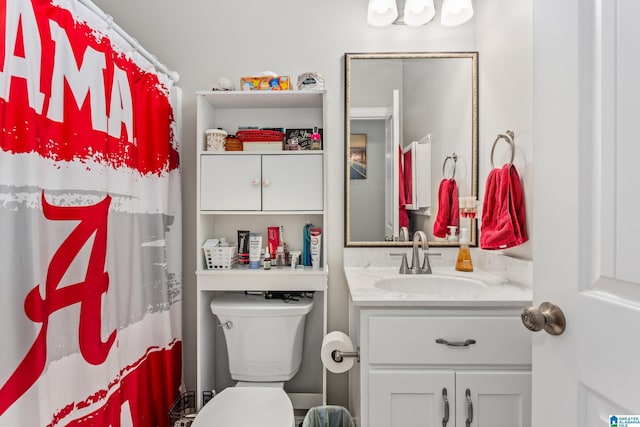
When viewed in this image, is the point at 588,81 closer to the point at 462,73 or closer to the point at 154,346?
the point at 462,73

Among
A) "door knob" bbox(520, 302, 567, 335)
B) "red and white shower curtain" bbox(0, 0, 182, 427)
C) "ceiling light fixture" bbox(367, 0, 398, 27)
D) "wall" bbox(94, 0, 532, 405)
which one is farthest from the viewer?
"wall" bbox(94, 0, 532, 405)

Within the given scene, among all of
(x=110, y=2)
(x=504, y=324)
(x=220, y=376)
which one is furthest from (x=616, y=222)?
(x=110, y=2)

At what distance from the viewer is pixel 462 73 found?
1.87 metres

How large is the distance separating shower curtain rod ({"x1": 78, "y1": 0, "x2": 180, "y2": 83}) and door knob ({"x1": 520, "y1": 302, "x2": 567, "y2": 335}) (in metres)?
1.53

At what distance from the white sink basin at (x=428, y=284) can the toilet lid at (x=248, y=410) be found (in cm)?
65

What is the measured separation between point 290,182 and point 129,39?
0.88m

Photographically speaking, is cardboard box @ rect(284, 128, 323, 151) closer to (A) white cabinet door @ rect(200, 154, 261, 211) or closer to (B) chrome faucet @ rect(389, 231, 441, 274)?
(A) white cabinet door @ rect(200, 154, 261, 211)

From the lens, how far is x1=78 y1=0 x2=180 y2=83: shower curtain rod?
1.18 meters

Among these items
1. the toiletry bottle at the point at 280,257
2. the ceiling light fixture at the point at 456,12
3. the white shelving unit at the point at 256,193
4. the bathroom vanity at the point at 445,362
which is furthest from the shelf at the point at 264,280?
the ceiling light fixture at the point at 456,12

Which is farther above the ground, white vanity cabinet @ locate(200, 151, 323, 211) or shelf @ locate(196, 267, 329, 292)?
white vanity cabinet @ locate(200, 151, 323, 211)

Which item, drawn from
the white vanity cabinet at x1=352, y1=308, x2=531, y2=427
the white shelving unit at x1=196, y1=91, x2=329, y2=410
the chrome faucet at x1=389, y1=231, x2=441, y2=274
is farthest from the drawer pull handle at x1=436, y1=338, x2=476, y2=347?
the white shelving unit at x1=196, y1=91, x2=329, y2=410

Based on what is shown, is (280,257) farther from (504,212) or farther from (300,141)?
(504,212)

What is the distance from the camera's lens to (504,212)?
145 centimetres

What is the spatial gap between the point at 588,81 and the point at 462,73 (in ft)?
4.66
